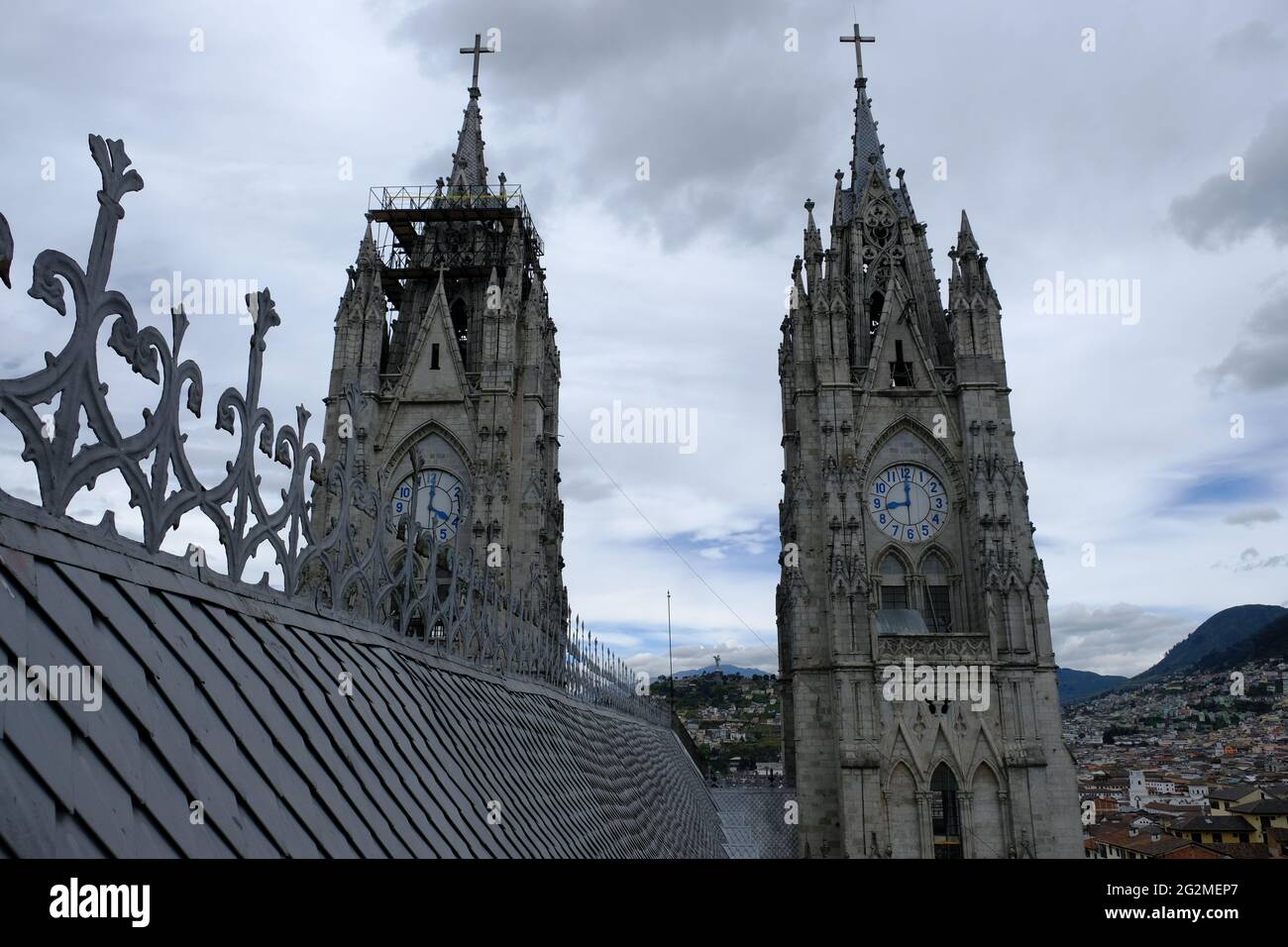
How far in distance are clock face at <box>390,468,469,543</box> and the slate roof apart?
2803cm

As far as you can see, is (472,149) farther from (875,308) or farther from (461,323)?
(875,308)

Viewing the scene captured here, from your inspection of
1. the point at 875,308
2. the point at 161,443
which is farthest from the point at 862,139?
the point at 161,443

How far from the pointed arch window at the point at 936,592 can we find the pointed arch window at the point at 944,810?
19.7ft

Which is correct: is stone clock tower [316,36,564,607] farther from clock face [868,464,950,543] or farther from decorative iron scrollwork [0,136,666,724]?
decorative iron scrollwork [0,136,666,724]

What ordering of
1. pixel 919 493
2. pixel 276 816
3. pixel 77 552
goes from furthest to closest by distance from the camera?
pixel 919 493 < pixel 276 816 < pixel 77 552

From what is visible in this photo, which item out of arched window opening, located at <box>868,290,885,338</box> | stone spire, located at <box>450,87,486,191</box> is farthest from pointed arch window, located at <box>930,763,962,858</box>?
stone spire, located at <box>450,87,486,191</box>

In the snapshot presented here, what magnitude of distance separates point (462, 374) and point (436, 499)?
218 inches

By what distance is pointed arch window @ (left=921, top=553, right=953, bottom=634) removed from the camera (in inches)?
1425

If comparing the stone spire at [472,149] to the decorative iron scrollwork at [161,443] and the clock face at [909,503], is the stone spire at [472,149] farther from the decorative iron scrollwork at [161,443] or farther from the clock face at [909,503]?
the decorative iron scrollwork at [161,443]

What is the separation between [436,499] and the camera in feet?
119

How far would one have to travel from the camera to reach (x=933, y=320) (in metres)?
40.6
